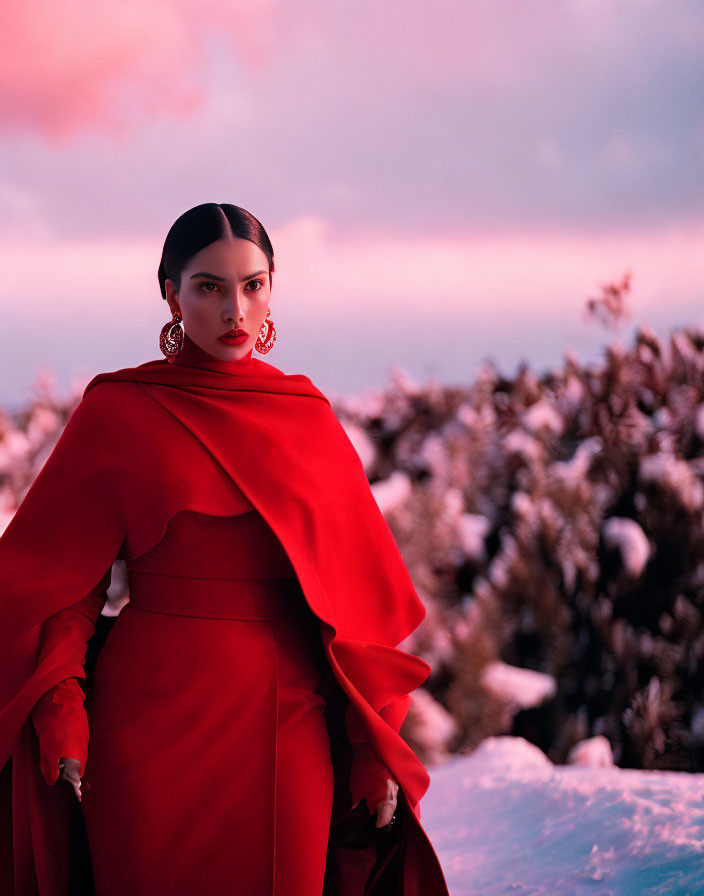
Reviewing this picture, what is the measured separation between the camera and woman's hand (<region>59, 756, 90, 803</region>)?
6.00 ft

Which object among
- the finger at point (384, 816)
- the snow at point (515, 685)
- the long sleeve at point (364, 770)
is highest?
the long sleeve at point (364, 770)

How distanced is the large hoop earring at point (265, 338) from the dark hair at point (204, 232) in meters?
0.11

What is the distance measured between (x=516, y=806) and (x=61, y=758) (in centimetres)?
169

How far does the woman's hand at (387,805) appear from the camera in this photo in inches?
76.6

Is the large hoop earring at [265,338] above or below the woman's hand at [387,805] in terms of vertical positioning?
above

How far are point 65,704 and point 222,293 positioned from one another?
761 millimetres

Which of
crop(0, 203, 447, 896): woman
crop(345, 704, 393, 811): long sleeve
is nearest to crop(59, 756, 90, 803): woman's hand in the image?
crop(0, 203, 447, 896): woman

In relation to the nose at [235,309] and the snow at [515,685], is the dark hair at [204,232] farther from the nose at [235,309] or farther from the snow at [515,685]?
the snow at [515,685]

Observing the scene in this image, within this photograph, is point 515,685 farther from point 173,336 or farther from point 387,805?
point 173,336

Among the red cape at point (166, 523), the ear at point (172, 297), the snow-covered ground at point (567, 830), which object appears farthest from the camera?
the snow-covered ground at point (567, 830)

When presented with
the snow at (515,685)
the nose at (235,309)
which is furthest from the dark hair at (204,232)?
the snow at (515,685)

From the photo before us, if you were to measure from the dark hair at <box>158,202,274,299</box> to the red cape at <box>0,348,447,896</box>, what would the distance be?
0.19m

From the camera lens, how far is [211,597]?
195 centimetres

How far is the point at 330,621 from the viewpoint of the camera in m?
1.95
